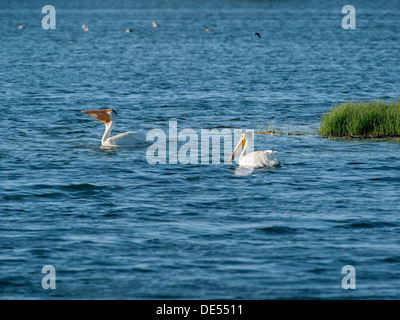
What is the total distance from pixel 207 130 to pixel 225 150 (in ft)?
11.9

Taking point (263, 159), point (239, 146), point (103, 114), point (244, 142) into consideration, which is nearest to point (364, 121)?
point (244, 142)

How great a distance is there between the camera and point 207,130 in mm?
26312

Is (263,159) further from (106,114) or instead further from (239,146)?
(106,114)

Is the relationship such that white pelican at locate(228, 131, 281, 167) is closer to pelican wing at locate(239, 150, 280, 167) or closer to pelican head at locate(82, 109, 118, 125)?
pelican wing at locate(239, 150, 280, 167)

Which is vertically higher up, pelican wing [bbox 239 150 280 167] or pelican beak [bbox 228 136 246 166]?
pelican beak [bbox 228 136 246 166]

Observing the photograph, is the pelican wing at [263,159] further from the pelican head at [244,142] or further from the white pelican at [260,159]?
the pelican head at [244,142]

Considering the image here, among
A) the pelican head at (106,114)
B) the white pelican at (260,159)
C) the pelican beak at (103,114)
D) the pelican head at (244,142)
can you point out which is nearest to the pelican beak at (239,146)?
the pelican head at (244,142)

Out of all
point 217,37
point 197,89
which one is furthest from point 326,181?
point 217,37

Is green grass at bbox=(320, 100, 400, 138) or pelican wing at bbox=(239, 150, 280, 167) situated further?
green grass at bbox=(320, 100, 400, 138)

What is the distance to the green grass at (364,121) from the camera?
24.2m

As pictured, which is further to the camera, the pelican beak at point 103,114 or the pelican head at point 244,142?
the pelican beak at point 103,114

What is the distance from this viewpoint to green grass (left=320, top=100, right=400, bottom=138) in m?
24.2

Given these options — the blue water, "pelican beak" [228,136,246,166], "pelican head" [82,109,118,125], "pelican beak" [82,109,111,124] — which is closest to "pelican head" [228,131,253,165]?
"pelican beak" [228,136,246,166]

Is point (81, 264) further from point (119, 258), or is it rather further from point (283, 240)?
point (283, 240)
